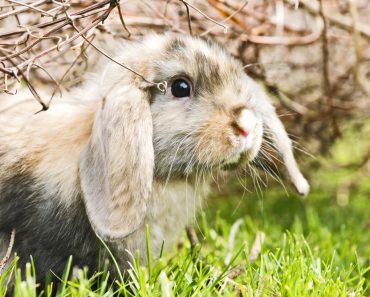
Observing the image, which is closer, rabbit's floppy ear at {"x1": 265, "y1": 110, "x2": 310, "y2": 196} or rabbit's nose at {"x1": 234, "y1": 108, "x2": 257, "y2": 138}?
rabbit's nose at {"x1": 234, "y1": 108, "x2": 257, "y2": 138}

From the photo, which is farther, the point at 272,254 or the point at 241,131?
the point at 272,254

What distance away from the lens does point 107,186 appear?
8.39 feet

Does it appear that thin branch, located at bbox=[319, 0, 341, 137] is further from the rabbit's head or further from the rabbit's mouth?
the rabbit's mouth

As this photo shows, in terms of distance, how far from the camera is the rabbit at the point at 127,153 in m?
2.56

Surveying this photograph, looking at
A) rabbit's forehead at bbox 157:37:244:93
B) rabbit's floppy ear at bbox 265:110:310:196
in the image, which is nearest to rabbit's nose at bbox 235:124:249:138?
rabbit's forehead at bbox 157:37:244:93

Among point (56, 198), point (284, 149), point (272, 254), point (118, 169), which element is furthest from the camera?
point (284, 149)

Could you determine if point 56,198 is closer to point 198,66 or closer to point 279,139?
point 198,66

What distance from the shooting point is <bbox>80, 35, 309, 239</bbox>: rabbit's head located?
2.54 m

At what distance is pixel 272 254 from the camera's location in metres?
2.88

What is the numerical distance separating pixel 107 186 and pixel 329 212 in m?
1.94

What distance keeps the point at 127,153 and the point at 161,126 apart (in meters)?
0.20

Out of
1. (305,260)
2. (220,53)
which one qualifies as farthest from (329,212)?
(220,53)

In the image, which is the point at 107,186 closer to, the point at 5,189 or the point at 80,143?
the point at 80,143

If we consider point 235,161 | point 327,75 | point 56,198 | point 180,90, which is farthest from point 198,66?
point 327,75
